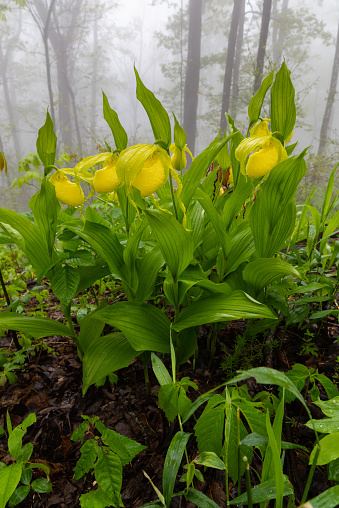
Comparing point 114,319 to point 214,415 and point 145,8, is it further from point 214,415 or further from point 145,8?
point 145,8

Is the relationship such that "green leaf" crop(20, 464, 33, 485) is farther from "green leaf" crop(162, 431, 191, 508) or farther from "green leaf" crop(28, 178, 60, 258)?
"green leaf" crop(28, 178, 60, 258)

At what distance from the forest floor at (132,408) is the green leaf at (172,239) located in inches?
18.1

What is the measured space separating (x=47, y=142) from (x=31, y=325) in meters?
0.59

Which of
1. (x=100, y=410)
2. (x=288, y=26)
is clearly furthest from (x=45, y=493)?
(x=288, y=26)

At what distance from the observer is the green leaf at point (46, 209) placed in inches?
31.7

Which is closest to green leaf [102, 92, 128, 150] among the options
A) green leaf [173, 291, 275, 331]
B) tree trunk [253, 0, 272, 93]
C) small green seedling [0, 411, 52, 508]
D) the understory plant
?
the understory plant

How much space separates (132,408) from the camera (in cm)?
91

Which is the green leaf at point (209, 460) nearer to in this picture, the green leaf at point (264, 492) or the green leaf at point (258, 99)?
the green leaf at point (264, 492)

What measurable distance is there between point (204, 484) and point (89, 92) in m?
19.4

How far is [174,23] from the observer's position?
38.4 ft

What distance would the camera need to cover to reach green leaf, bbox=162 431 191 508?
0.50 m

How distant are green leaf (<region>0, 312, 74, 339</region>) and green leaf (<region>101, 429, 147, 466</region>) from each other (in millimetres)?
377

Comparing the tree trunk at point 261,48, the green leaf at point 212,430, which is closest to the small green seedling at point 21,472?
the green leaf at point 212,430

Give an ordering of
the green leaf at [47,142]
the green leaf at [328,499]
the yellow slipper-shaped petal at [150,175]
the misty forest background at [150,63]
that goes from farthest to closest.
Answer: the misty forest background at [150,63]
the green leaf at [47,142]
the yellow slipper-shaped petal at [150,175]
the green leaf at [328,499]
